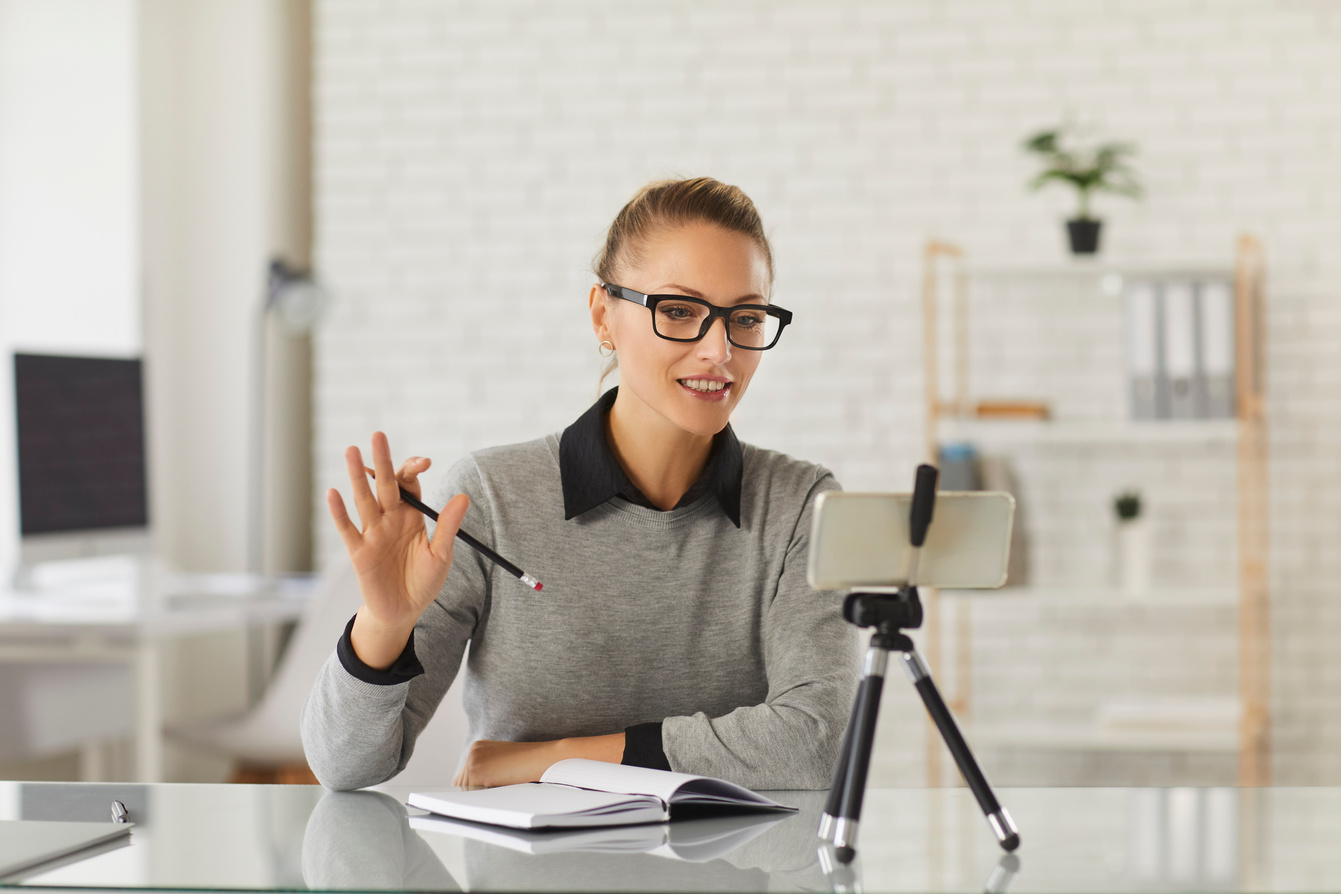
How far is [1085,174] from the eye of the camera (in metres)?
3.30

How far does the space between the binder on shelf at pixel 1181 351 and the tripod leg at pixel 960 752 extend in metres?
2.55

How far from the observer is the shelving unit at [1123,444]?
321 cm

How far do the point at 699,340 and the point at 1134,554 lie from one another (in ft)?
7.66

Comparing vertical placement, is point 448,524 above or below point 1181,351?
below

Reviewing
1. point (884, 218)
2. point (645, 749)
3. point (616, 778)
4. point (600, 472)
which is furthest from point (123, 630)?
point (884, 218)

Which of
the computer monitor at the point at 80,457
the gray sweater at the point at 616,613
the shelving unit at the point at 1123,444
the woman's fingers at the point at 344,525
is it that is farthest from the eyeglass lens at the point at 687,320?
the shelving unit at the point at 1123,444

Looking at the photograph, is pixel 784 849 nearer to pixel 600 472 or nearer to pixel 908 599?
pixel 908 599

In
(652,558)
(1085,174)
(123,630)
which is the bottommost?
(123,630)

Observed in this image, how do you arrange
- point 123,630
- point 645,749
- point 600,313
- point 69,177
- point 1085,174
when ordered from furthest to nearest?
1. point 69,177
2. point 1085,174
3. point 123,630
4. point 600,313
5. point 645,749

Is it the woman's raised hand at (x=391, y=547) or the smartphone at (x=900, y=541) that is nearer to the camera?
the smartphone at (x=900, y=541)

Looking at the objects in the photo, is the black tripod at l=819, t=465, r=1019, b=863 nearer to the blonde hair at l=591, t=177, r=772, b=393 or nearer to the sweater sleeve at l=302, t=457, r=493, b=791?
the sweater sleeve at l=302, t=457, r=493, b=791

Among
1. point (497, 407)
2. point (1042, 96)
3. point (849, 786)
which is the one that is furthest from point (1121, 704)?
point (849, 786)

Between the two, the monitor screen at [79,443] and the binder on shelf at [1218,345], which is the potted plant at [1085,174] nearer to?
the binder on shelf at [1218,345]

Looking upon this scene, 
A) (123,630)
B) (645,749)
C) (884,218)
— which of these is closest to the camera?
(645,749)
